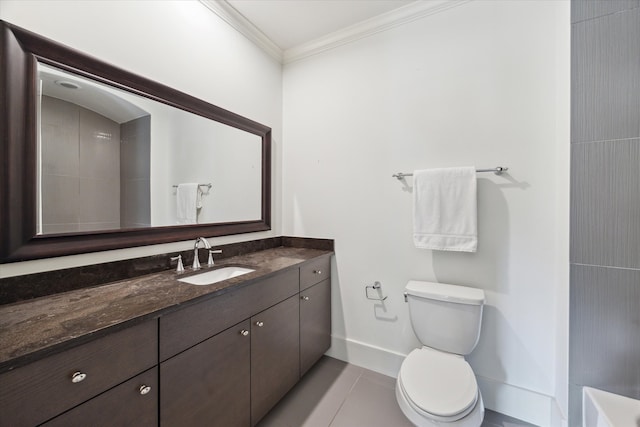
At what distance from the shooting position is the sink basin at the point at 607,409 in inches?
41.1

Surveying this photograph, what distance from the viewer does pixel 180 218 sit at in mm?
1594

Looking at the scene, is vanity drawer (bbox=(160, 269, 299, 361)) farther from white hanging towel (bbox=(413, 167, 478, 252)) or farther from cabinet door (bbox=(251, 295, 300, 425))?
white hanging towel (bbox=(413, 167, 478, 252))

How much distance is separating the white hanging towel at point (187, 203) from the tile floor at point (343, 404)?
4.21 ft

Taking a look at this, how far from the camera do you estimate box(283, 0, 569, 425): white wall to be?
4.90 ft

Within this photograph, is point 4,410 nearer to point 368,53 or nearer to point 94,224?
point 94,224

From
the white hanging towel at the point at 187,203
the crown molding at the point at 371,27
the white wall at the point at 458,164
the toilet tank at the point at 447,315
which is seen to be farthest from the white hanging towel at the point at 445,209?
the white hanging towel at the point at 187,203

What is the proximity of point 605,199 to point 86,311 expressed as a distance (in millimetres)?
2191

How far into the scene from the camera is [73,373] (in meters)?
0.73

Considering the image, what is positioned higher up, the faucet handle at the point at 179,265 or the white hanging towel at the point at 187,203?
the white hanging towel at the point at 187,203

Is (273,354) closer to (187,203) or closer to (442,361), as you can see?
(442,361)

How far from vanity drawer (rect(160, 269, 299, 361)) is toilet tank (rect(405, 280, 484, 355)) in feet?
2.75

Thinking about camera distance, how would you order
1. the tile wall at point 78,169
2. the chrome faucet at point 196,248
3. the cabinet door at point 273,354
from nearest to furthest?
the tile wall at point 78,169, the cabinet door at point 273,354, the chrome faucet at point 196,248

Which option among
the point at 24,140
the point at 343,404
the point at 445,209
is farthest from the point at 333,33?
the point at 343,404

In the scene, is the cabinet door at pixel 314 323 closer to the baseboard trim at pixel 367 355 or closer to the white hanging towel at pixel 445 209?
the baseboard trim at pixel 367 355
